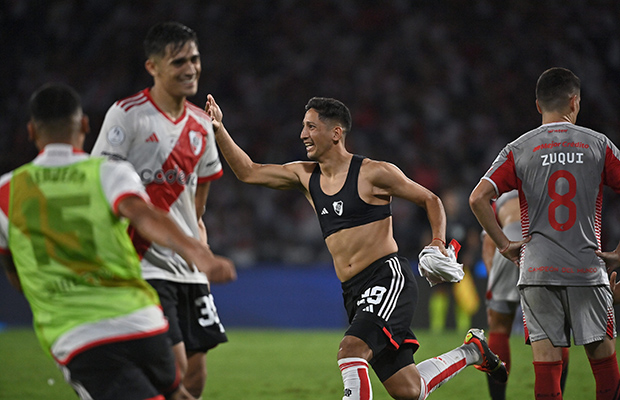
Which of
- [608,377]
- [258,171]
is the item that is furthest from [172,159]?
[608,377]

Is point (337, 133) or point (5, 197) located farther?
point (337, 133)

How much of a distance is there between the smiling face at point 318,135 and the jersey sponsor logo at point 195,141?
1255 mm

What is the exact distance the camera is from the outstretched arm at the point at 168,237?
2893 mm

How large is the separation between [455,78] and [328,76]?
325 cm

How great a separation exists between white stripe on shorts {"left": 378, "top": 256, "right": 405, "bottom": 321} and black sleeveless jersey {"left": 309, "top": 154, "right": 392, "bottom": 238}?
35cm

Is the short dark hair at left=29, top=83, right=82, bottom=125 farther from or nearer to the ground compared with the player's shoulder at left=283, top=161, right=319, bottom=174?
farther from the ground

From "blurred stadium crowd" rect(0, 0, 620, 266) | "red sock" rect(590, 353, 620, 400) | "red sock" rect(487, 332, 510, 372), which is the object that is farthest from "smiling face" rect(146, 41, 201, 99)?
"blurred stadium crowd" rect(0, 0, 620, 266)

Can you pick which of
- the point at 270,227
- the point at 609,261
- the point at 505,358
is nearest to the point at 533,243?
the point at 609,261

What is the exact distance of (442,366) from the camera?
5.66 m

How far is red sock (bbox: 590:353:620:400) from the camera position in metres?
4.71

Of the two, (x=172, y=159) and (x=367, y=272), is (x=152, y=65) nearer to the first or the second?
(x=172, y=159)

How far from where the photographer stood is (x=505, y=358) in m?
6.70

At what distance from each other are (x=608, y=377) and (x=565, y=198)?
119 centimetres

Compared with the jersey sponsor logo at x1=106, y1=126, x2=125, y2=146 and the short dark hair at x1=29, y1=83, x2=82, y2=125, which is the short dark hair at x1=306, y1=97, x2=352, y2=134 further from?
the short dark hair at x1=29, y1=83, x2=82, y2=125
